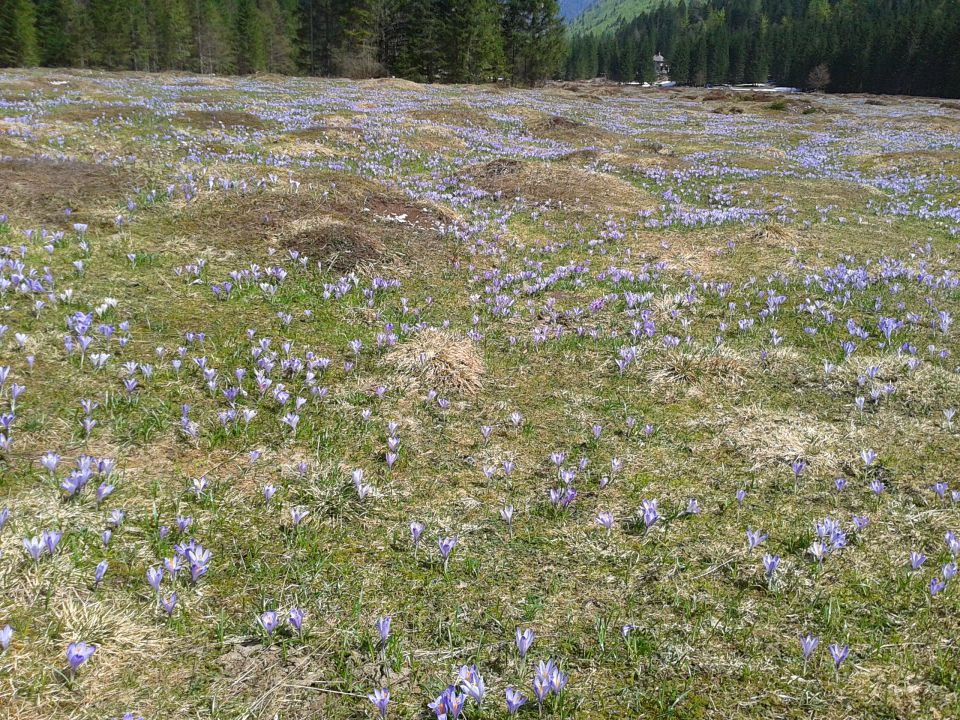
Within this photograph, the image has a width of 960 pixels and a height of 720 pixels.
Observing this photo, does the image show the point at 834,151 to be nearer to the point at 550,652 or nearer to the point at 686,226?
the point at 686,226

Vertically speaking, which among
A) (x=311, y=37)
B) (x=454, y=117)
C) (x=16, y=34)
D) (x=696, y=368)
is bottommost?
(x=696, y=368)

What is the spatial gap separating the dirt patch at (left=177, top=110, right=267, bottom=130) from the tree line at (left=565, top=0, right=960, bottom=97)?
12620 cm

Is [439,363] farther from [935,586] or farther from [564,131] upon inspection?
[564,131]

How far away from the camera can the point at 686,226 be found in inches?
515

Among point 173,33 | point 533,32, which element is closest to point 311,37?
point 173,33

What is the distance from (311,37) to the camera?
90.0 metres

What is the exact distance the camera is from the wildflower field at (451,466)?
113 inches

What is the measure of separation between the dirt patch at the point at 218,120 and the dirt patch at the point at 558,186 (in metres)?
11.3

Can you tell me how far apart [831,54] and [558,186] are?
145 meters

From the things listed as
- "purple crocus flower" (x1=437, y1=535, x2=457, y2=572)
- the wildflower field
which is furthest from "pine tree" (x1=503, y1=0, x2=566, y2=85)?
"purple crocus flower" (x1=437, y1=535, x2=457, y2=572)

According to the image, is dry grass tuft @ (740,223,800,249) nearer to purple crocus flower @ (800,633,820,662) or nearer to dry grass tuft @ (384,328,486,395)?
dry grass tuft @ (384,328,486,395)

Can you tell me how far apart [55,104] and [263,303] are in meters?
26.0

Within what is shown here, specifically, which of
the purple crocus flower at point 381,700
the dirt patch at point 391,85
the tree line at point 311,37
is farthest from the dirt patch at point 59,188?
the tree line at point 311,37

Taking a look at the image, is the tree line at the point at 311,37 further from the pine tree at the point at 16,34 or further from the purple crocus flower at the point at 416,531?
the purple crocus flower at the point at 416,531
